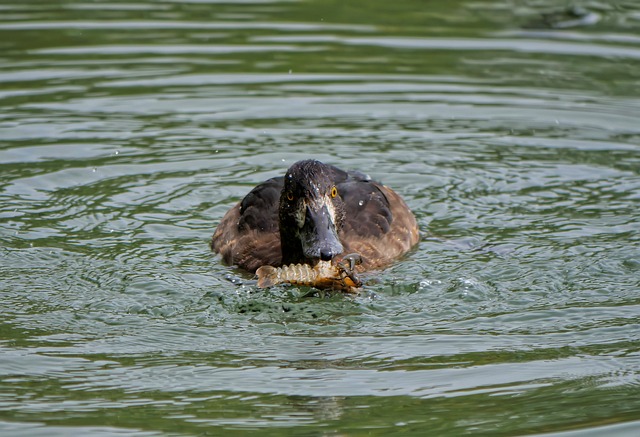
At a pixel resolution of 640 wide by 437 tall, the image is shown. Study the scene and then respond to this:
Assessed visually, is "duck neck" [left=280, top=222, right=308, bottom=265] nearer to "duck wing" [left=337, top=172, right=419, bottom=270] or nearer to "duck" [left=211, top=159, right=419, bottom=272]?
"duck" [left=211, top=159, right=419, bottom=272]

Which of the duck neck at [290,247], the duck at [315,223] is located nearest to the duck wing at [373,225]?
the duck at [315,223]

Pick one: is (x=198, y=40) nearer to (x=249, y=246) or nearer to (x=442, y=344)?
(x=249, y=246)

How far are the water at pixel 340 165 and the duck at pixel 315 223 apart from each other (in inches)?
9.3

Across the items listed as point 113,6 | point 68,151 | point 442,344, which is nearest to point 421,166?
point 68,151

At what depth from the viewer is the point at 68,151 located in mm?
11750

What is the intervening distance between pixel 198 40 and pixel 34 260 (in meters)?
6.98

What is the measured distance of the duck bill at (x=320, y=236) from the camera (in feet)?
27.8

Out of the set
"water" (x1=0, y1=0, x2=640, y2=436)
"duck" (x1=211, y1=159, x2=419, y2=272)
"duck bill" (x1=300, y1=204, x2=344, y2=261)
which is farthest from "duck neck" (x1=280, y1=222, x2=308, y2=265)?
"water" (x1=0, y1=0, x2=640, y2=436)

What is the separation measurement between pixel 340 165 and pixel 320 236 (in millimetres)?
3024

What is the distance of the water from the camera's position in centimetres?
674

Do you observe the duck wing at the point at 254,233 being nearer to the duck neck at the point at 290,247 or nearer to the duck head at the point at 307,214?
the duck neck at the point at 290,247

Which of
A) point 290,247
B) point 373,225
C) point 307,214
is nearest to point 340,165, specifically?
point 373,225

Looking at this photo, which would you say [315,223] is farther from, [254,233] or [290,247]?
[254,233]

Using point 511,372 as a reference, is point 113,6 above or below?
above
